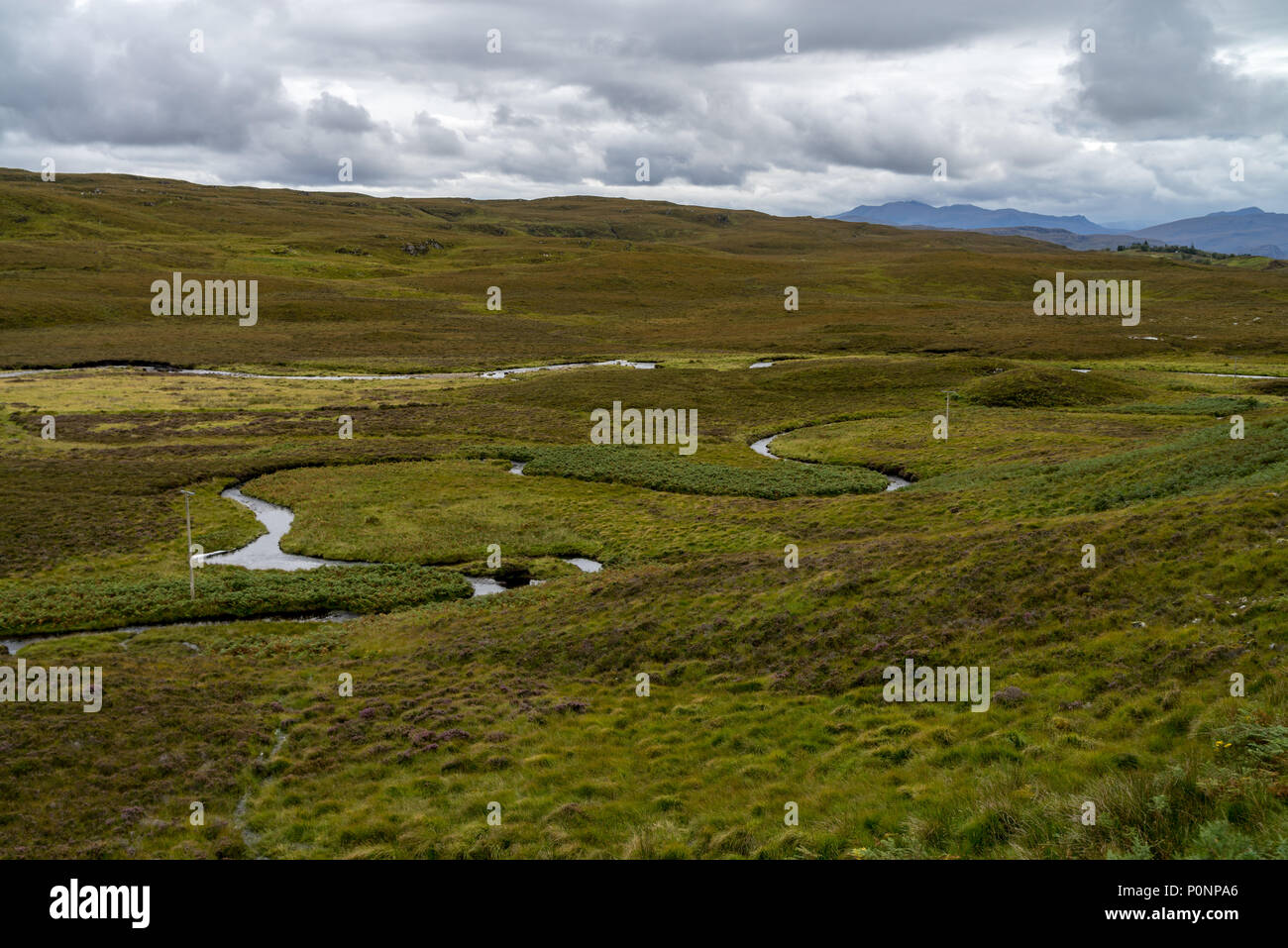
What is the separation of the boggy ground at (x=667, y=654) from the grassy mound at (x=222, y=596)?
198 mm

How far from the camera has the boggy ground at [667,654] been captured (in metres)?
15.3

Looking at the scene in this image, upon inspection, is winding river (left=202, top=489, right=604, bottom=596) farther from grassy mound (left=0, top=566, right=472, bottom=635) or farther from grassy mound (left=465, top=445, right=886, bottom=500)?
grassy mound (left=465, top=445, right=886, bottom=500)

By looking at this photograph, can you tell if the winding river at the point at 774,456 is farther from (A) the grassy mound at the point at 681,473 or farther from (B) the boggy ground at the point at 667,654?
(B) the boggy ground at the point at 667,654

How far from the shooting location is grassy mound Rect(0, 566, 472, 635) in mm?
35219

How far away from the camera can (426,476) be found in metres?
62.5

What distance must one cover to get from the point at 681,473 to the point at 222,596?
3500 cm

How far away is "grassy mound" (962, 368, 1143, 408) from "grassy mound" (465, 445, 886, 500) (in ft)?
108

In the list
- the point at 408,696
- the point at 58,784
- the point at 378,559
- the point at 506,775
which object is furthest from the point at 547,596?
the point at 58,784

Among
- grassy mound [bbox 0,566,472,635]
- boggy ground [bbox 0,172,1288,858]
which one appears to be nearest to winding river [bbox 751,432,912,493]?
boggy ground [bbox 0,172,1288,858]

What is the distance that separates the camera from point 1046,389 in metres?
86.9

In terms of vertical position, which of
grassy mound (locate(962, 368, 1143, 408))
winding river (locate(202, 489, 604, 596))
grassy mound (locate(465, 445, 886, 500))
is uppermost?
grassy mound (locate(962, 368, 1143, 408))

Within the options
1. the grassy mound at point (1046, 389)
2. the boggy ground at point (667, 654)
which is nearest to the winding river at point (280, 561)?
the boggy ground at point (667, 654)

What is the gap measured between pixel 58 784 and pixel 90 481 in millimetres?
47877

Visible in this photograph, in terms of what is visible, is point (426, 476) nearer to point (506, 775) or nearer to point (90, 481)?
point (90, 481)
